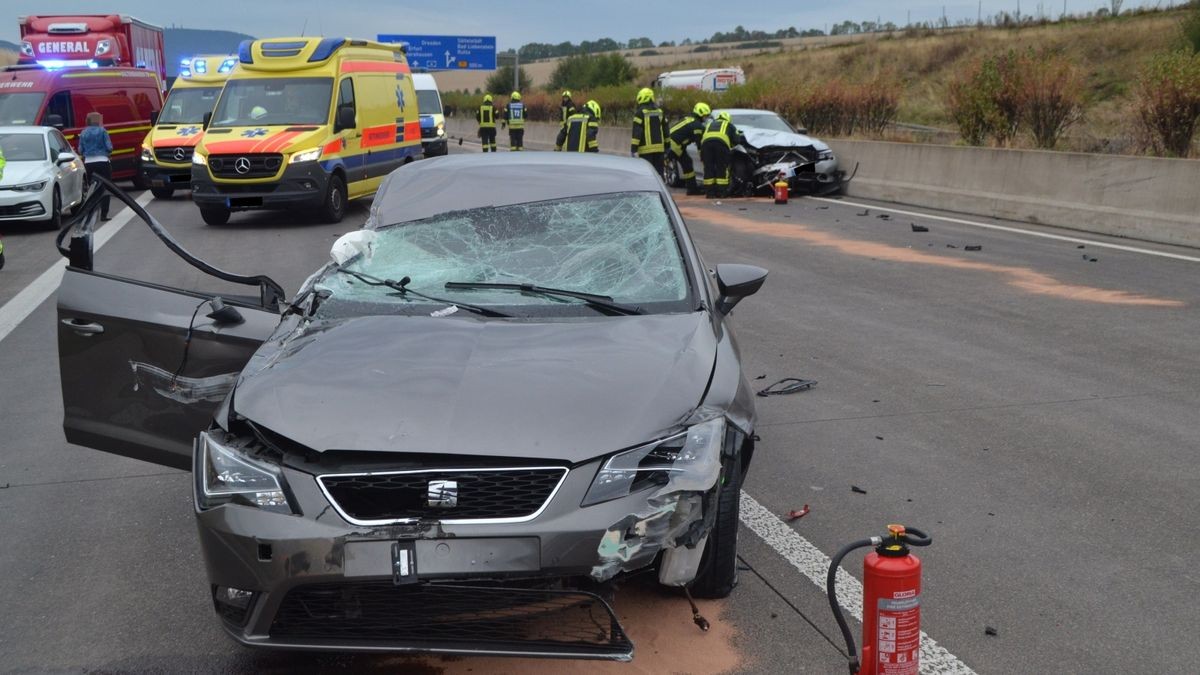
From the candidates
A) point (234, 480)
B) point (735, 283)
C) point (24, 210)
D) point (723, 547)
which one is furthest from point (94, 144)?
point (723, 547)

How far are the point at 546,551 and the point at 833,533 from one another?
1.99 m

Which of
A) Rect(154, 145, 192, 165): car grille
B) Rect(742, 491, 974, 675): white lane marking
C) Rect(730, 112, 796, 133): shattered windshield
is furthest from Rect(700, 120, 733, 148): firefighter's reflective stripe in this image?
Rect(742, 491, 974, 675): white lane marking

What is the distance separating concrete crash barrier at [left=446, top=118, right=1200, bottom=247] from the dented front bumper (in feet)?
40.5

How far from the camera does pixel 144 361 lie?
4.83 metres

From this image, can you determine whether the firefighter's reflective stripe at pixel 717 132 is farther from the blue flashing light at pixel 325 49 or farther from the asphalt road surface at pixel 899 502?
the asphalt road surface at pixel 899 502

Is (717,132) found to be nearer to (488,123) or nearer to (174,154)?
(174,154)

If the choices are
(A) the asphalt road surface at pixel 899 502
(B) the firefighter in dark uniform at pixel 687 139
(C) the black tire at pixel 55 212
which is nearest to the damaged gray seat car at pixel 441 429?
(A) the asphalt road surface at pixel 899 502

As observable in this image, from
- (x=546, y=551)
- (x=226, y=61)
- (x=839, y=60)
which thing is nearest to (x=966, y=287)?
(x=546, y=551)

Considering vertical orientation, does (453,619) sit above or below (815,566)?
above

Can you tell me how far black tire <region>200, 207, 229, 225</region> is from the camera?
18.5 m

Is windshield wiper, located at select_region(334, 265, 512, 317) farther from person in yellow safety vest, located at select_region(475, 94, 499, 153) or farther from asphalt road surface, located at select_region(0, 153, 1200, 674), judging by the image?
person in yellow safety vest, located at select_region(475, 94, 499, 153)

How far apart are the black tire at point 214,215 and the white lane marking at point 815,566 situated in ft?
48.0

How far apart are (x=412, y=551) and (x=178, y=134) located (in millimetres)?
21152

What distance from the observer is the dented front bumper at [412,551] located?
344cm
